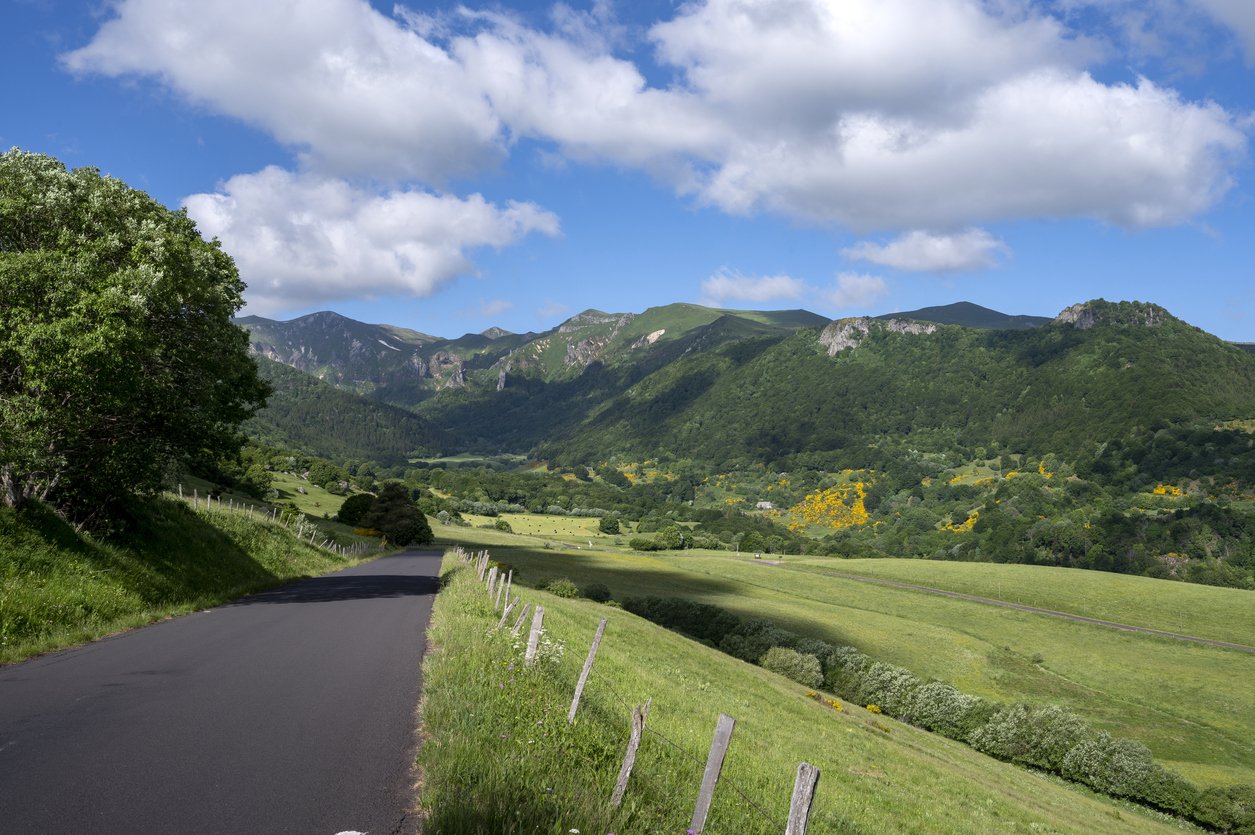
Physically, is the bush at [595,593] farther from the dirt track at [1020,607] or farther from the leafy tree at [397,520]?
the dirt track at [1020,607]

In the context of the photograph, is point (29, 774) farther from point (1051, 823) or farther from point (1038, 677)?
point (1038, 677)

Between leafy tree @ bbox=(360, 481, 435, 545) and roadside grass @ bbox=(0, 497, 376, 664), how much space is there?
231 ft

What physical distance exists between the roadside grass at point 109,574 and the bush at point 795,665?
35.5 meters

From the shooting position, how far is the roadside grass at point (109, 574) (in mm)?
16109

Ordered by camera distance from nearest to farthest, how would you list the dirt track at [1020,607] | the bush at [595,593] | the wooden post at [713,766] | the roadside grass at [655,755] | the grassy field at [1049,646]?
the wooden post at [713,766] < the roadside grass at [655,755] < the grassy field at [1049,646] < the bush at [595,593] < the dirt track at [1020,607]

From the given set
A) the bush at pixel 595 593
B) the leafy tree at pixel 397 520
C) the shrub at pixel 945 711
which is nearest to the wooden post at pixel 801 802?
the shrub at pixel 945 711

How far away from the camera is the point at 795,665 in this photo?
52.5 meters

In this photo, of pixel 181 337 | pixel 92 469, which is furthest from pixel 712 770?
pixel 181 337

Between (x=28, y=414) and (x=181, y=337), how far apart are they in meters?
6.94

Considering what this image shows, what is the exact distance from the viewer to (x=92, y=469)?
2256cm

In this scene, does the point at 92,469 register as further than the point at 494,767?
Yes

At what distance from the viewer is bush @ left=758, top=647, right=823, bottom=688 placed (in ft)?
170

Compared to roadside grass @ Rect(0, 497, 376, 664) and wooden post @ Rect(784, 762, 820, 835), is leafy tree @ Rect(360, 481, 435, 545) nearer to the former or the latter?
roadside grass @ Rect(0, 497, 376, 664)

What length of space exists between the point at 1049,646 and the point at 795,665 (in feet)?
130
